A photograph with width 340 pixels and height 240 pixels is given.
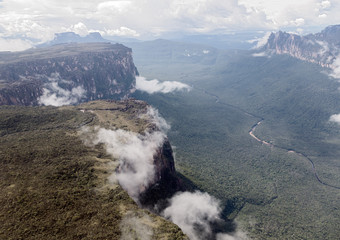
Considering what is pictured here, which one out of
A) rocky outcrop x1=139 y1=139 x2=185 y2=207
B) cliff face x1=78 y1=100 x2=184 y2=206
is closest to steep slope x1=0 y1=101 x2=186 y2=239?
rocky outcrop x1=139 y1=139 x2=185 y2=207

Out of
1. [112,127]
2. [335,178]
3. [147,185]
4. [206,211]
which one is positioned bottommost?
[335,178]

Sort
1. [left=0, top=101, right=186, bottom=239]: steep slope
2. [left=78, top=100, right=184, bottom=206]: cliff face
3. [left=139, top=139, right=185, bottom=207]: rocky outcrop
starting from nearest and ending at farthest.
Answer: [left=0, top=101, right=186, bottom=239]: steep slope
[left=78, top=100, right=184, bottom=206]: cliff face
[left=139, top=139, right=185, bottom=207]: rocky outcrop

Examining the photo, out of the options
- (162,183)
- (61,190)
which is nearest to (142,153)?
(162,183)

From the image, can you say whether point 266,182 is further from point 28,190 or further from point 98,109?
point 28,190

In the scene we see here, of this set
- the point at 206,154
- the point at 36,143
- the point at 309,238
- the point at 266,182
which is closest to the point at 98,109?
the point at 36,143

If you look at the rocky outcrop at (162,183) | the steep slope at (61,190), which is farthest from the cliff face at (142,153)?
the steep slope at (61,190)

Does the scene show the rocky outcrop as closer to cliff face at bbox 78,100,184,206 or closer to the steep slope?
cliff face at bbox 78,100,184,206

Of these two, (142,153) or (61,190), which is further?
(142,153)

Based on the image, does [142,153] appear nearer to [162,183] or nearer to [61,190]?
[162,183]
